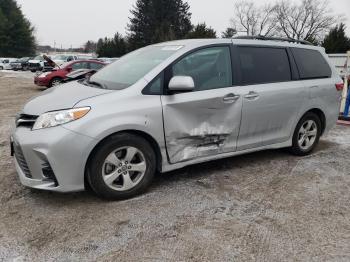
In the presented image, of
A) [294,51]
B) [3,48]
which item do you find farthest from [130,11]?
[294,51]

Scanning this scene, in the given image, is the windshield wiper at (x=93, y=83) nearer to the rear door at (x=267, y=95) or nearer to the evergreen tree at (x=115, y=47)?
the rear door at (x=267, y=95)

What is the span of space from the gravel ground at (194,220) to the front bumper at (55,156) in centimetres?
29

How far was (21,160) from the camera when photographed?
3605 mm

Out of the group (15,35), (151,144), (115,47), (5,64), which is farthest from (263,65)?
(15,35)

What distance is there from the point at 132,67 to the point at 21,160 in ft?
5.27

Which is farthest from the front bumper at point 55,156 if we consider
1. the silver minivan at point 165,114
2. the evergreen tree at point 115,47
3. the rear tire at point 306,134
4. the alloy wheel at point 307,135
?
the evergreen tree at point 115,47

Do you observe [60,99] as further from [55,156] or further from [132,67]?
[132,67]

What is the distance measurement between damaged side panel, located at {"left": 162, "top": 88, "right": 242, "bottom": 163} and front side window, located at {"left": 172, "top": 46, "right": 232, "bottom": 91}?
11 cm

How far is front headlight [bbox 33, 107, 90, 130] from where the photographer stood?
3412 mm

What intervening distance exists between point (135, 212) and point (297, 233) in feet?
4.84

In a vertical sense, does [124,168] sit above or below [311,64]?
below

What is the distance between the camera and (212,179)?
4.38 m

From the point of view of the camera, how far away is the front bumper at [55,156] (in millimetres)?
3324

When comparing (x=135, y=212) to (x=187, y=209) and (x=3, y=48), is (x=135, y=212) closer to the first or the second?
(x=187, y=209)
